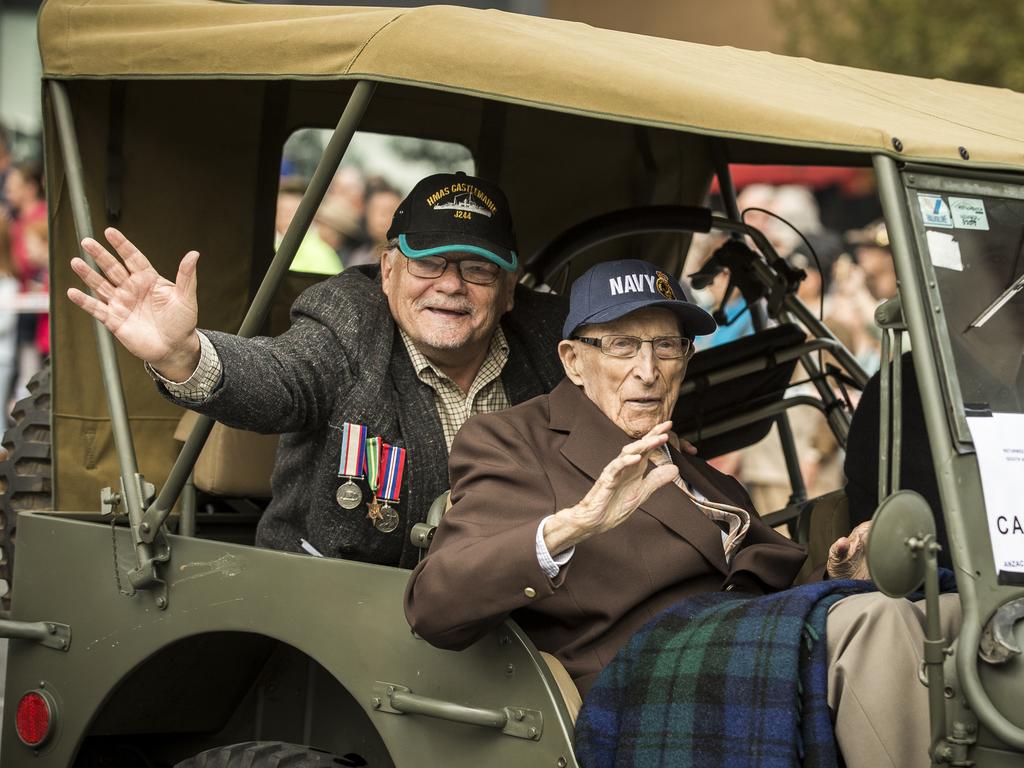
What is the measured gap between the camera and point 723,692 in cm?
283

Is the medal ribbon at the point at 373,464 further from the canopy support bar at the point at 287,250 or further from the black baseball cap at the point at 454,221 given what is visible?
the black baseball cap at the point at 454,221

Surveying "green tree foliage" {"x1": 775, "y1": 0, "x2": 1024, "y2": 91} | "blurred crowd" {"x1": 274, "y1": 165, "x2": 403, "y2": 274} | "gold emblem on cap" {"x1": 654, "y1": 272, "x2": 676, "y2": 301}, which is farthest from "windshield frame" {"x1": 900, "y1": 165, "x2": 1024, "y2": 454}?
"green tree foliage" {"x1": 775, "y1": 0, "x2": 1024, "y2": 91}

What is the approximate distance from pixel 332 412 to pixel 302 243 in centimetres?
104

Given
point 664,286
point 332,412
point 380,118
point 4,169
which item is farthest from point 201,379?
point 4,169

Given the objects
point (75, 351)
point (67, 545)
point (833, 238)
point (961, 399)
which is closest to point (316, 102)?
point (75, 351)

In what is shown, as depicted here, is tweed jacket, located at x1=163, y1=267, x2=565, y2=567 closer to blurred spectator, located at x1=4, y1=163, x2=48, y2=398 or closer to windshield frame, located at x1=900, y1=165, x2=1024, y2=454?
windshield frame, located at x1=900, y1=165, x2=1024, y2=454

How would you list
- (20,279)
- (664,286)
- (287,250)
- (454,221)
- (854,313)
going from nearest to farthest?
(287,250), (664,286), (454,221), (854,313), (20,279)

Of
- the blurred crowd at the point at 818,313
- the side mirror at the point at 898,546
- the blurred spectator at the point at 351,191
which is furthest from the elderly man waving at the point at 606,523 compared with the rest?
the blurred spectator at the point at 351,191

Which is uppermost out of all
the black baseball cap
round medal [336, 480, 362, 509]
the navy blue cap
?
the black baseball cap

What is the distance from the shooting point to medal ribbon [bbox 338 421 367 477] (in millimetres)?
3658

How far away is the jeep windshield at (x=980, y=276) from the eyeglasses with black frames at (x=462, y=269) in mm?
1513

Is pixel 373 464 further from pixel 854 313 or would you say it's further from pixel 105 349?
pixel 854 313

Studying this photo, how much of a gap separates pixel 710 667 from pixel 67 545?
1738 mm

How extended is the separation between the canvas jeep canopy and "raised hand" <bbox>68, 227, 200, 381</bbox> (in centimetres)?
51
